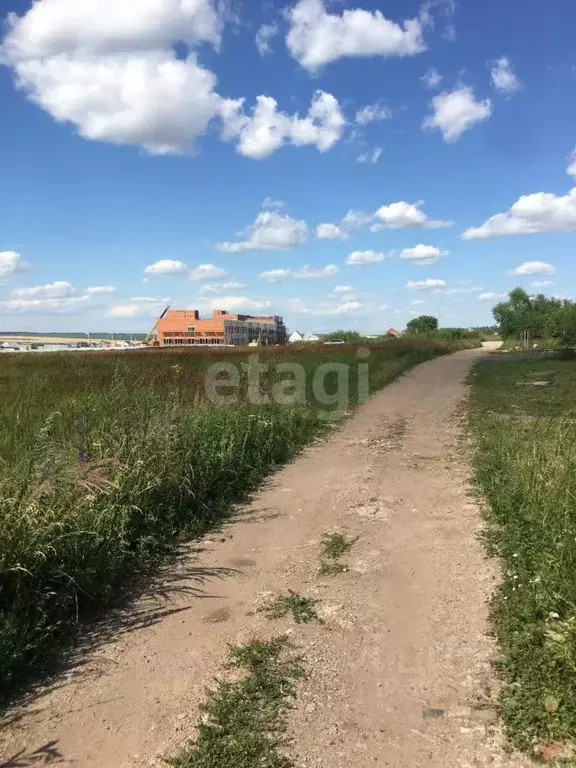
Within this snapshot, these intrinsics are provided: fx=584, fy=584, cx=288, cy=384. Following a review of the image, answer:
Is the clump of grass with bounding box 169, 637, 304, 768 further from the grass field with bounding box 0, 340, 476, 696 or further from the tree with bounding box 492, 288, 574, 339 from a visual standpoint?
the tree with bounding box 492, 288, 574, 339

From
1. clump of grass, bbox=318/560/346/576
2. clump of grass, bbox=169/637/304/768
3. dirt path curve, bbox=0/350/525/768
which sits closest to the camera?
clump of grass, bbox=169/637/304/768

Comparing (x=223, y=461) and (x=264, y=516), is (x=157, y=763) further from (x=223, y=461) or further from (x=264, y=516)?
(x=223, y=461)

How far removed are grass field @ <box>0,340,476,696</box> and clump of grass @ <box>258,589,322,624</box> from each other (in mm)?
1133

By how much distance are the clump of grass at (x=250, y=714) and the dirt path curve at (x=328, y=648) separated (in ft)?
0.27

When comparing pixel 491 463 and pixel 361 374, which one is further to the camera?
pixel 361 374

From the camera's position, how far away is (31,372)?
1594cm

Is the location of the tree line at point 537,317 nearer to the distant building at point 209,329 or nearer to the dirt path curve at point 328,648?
the distant building at point 209,329

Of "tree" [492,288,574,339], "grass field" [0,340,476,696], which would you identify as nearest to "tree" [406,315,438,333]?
"tree" [492,288,574,339]

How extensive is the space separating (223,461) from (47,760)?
14.1ft

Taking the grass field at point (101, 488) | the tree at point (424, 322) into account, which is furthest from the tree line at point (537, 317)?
the grass field at point (101, 488)

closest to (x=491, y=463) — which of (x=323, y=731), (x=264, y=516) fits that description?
(x=264, y=516)

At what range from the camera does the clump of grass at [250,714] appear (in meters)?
2.50

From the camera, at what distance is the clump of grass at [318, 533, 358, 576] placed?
445cm

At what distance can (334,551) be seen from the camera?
15.8 feet
